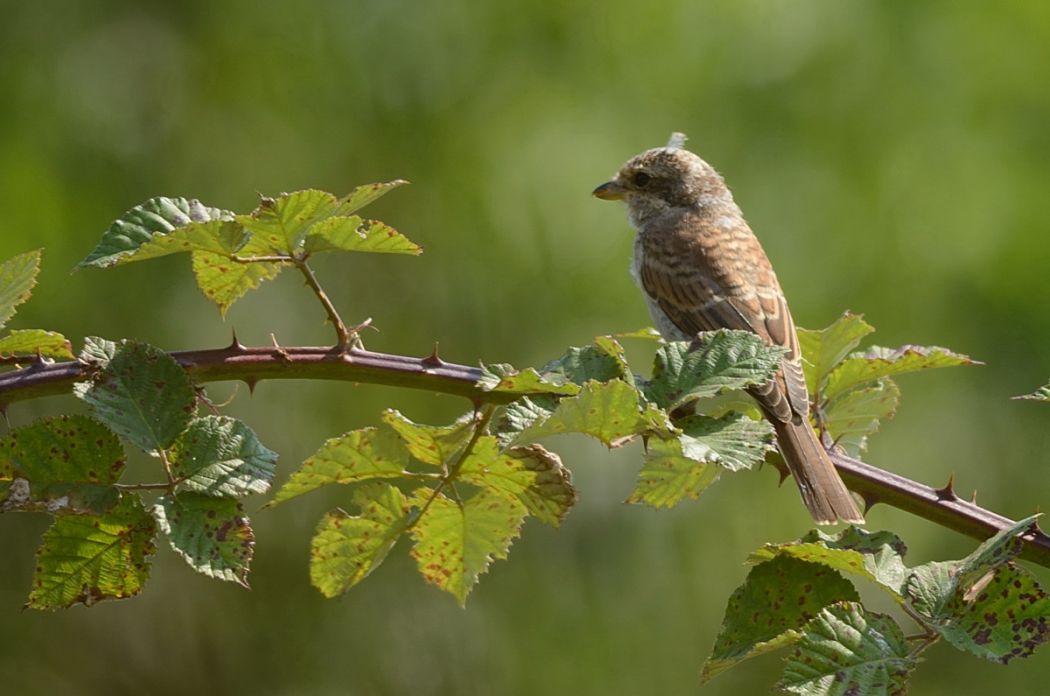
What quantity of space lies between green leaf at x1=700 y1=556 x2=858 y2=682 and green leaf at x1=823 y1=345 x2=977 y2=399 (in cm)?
61

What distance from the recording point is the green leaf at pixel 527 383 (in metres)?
1.76

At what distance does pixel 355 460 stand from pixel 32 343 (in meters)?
0.53

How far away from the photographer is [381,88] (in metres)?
5.83

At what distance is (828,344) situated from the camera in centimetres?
254

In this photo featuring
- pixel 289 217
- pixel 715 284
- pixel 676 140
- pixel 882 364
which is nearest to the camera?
pixel 289 217

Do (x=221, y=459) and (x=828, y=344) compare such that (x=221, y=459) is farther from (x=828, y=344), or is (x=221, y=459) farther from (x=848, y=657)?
(x=828, y=344)

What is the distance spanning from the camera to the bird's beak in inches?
212

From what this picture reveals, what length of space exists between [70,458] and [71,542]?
0.39 feet

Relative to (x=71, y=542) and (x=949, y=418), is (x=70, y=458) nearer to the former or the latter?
(x=71, y=542)

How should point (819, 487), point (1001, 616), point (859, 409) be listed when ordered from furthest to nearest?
1. point (819, 487)
2. point (859, 409)
3. point (1001, 616)

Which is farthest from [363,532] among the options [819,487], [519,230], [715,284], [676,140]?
[519,230]

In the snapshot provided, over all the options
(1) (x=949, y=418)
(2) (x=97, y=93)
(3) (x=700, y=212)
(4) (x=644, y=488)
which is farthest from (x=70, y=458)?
(1) (x=949, y=418)

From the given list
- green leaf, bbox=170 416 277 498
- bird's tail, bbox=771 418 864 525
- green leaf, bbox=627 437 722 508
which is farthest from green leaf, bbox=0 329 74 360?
bird's tail, bbox=771 418 864 525

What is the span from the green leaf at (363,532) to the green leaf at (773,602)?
19.4 inches
